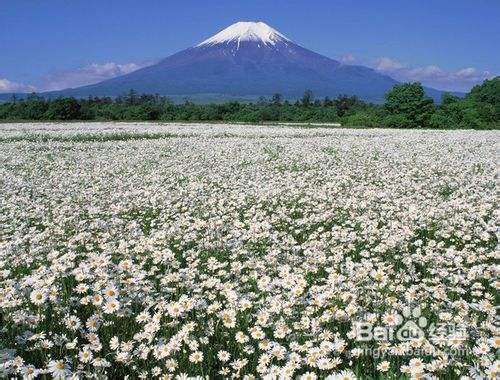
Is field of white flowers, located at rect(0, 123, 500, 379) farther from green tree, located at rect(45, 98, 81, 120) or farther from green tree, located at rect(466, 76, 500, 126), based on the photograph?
green tree, located at rect(466, 76, 500, 126)

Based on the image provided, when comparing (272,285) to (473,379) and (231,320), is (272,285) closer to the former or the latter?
(231,320)

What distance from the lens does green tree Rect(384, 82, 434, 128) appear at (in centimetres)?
6964

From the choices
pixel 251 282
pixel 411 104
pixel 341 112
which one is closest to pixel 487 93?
pixel 341 112

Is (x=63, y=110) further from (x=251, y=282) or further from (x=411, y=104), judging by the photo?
(x=251, y=282)

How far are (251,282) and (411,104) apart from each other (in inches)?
2769

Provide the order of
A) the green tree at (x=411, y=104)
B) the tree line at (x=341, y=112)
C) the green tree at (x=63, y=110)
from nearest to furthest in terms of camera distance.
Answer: the tree line at (x=341, y=112)
the green tree at (x=411, y=104)
the green tree at (x=63, y=110)

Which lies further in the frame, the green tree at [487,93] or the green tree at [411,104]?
the green tree at [487,93]

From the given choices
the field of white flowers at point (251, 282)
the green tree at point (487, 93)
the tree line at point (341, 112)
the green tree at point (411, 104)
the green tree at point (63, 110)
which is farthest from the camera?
the green tree at point (487, 93)

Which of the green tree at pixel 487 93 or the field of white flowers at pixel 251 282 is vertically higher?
the green tree at pixel 487 93

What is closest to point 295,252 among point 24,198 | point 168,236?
point 168,236

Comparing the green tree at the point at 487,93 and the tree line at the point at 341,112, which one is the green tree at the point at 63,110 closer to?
the tree line at the point at 341,112

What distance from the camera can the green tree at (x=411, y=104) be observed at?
69.6 m

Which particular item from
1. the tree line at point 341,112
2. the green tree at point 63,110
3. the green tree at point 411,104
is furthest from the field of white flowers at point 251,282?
the green tree at point 63,110

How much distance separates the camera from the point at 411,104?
70.6m
